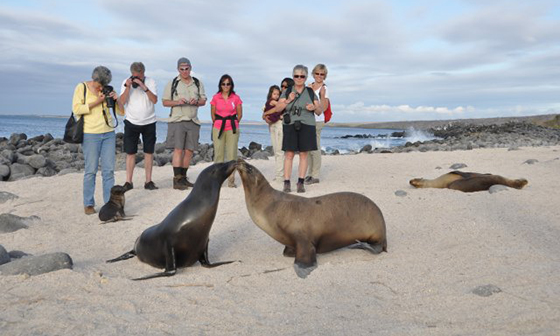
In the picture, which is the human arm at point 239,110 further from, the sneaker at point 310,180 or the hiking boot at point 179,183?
the sneaker at point 310,180

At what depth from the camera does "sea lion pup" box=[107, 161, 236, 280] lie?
192 inches

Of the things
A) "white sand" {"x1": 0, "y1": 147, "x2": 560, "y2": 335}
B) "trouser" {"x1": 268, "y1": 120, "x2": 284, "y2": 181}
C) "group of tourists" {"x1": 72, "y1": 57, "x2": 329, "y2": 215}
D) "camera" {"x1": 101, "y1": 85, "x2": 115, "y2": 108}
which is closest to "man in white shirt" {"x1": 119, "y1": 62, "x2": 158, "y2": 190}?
"group of tourists" {"x1": 72, "y1": 57, "x2": 329, "y2": 215}

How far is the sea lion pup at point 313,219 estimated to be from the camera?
16.5 feet

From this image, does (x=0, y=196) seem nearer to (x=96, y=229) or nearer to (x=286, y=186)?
(x=96, y=229)

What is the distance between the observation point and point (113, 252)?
5863 mm

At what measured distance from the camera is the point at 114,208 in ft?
23.6

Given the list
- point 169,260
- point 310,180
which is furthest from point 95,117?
point 310,180

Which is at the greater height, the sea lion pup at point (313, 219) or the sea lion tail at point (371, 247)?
the sea lion pup at point (313, 219)

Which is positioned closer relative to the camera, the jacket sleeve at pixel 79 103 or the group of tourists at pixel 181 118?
the jacket sleeve at pixel 79 103

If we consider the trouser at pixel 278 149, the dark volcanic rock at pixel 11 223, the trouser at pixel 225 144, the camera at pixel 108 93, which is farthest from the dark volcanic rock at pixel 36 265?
the trouser at pixel 278 149

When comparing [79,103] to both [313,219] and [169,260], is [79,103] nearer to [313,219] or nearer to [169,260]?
[169,260]

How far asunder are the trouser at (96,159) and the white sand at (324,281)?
0.44m

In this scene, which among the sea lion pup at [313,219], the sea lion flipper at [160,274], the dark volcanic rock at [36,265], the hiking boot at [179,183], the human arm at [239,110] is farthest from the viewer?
the human arm at [239,110]

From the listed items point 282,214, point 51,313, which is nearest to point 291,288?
point 282,214
